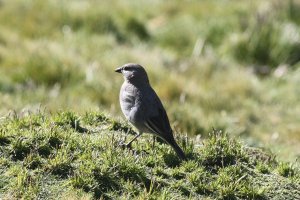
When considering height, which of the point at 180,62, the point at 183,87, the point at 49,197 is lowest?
the point at 49,197

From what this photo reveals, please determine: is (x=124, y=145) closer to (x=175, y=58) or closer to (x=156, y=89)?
(x=156, y=89)


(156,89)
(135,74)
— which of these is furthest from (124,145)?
(156,89)

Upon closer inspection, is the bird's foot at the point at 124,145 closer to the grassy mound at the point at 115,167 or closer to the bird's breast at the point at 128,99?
the grassy mound at the point at 115,167

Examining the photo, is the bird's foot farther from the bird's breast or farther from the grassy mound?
the bird's breast

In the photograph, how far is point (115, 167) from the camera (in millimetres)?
6637

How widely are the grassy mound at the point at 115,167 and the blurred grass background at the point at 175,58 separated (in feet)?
8.11

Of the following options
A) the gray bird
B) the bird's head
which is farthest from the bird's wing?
the bird's head

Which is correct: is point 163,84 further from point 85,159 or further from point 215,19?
point 85,159

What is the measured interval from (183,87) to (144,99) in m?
5.84

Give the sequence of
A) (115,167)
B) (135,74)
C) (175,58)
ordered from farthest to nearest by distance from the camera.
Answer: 1. (175,58)
2. (135,74)
3. (115,167)

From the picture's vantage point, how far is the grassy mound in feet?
20.8

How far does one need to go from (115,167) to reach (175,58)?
9.52 m

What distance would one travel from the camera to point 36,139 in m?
6.90

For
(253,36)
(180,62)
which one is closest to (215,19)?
(253,36)
